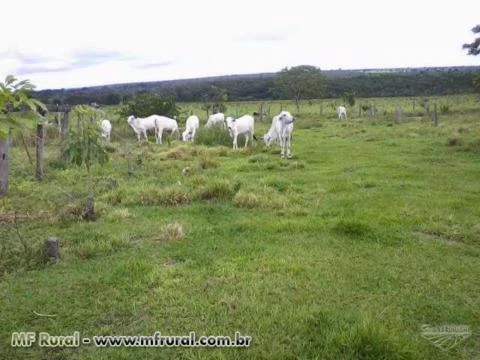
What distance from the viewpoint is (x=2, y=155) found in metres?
10.7

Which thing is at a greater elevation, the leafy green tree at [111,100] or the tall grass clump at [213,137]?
the leafy green tree at [111,100]

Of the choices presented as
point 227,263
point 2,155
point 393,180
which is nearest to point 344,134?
point 393,180

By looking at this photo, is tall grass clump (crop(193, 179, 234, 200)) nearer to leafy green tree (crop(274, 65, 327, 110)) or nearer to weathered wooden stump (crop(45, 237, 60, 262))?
weathered wooden stump (crop(45, 237, 60, 262))

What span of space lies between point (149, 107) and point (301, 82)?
1543 inches

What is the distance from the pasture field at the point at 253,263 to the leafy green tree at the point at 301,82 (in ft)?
177

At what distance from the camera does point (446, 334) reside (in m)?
4.62

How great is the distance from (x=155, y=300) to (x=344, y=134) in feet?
64.2

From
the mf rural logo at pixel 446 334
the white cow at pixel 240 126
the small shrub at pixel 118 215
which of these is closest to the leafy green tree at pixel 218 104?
the white cow at pixel 240 126

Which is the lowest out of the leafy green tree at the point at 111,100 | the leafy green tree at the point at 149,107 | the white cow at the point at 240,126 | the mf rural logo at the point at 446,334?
the mf rural logo at the point at 446,334

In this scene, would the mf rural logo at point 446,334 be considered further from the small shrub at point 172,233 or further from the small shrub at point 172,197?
the small shrub at point 172,197

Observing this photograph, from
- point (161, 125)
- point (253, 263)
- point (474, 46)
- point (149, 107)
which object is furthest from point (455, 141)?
point (149, 107)

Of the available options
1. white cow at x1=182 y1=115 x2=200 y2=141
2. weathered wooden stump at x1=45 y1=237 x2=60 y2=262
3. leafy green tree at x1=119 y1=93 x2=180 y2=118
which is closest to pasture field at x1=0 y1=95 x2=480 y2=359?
weathered wooden stump at x1=45 y1=237 x2=60 y2=262

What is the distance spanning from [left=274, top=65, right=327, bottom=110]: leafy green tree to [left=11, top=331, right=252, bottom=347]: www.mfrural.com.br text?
61754 millimetres

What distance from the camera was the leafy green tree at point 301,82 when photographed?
6532 cm
